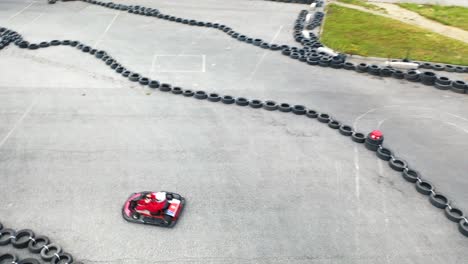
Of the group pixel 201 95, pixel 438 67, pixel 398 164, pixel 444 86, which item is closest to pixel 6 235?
pixel 201 95

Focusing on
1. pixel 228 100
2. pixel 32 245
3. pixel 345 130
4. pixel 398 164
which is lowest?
pixel 32 245

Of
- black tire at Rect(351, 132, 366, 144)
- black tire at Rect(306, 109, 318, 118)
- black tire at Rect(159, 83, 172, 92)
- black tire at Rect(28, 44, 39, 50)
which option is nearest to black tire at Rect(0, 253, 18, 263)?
black tire at Rect(159, 83, 172, 92)

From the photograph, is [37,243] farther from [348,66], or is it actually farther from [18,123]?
[348,66]

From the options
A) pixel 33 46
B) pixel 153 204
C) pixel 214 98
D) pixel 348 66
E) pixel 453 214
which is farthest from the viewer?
pixel 33 46

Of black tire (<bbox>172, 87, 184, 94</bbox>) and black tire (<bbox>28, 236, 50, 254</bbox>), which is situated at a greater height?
black tire (<bbox>172, 87, 184, 94</bbox>)

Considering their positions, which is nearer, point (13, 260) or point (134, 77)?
point (13, 260)

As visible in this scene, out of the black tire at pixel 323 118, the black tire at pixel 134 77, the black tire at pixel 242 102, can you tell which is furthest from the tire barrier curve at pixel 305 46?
the black tire at pixel 134 77

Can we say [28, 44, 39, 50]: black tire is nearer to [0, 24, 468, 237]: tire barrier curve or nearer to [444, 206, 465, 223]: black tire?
[0, 24, 468, 237]: tire barrier curve

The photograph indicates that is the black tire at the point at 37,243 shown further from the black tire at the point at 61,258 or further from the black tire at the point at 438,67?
the black tire at the point at 438,67
